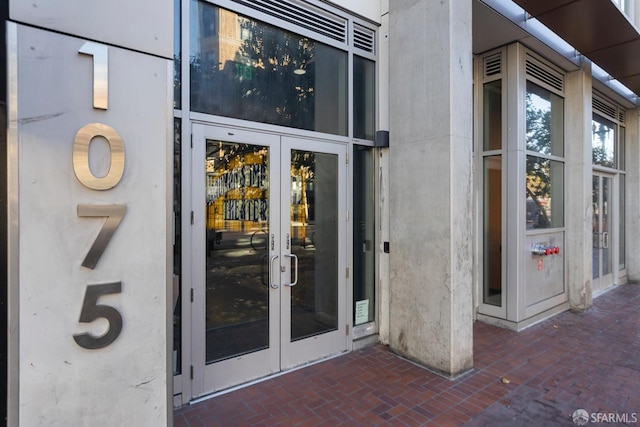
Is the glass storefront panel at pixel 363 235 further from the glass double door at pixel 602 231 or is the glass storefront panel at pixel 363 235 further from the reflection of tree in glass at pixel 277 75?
the glass double door at pixel 602 231

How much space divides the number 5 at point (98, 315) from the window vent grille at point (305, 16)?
2972mm

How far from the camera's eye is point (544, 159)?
5.87m

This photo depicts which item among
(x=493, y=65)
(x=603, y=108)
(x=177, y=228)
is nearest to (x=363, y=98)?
(x=493, y=65)

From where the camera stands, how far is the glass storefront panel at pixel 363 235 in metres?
4.41

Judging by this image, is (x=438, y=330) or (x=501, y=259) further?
(x=501, y=259)

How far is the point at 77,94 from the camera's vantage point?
5.06 feet

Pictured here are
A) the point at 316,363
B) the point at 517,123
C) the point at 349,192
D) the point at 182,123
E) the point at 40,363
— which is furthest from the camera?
the point at 517,123

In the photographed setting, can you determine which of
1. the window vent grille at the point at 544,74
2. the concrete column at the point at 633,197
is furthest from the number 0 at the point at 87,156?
the concrete column at the point at 633,197

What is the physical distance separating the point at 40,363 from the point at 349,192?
3294 millimetres

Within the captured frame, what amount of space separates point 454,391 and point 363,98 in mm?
3333

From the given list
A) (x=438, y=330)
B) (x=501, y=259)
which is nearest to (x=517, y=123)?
(x=501, y=259)

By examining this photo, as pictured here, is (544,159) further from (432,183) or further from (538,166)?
(432,183)

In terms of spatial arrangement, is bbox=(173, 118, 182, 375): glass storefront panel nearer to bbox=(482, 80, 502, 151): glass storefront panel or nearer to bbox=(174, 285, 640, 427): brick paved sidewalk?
bbox=(174, 285, 640, 427): brick paved sidewalk

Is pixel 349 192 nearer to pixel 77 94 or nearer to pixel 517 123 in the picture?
pixel 517 123
